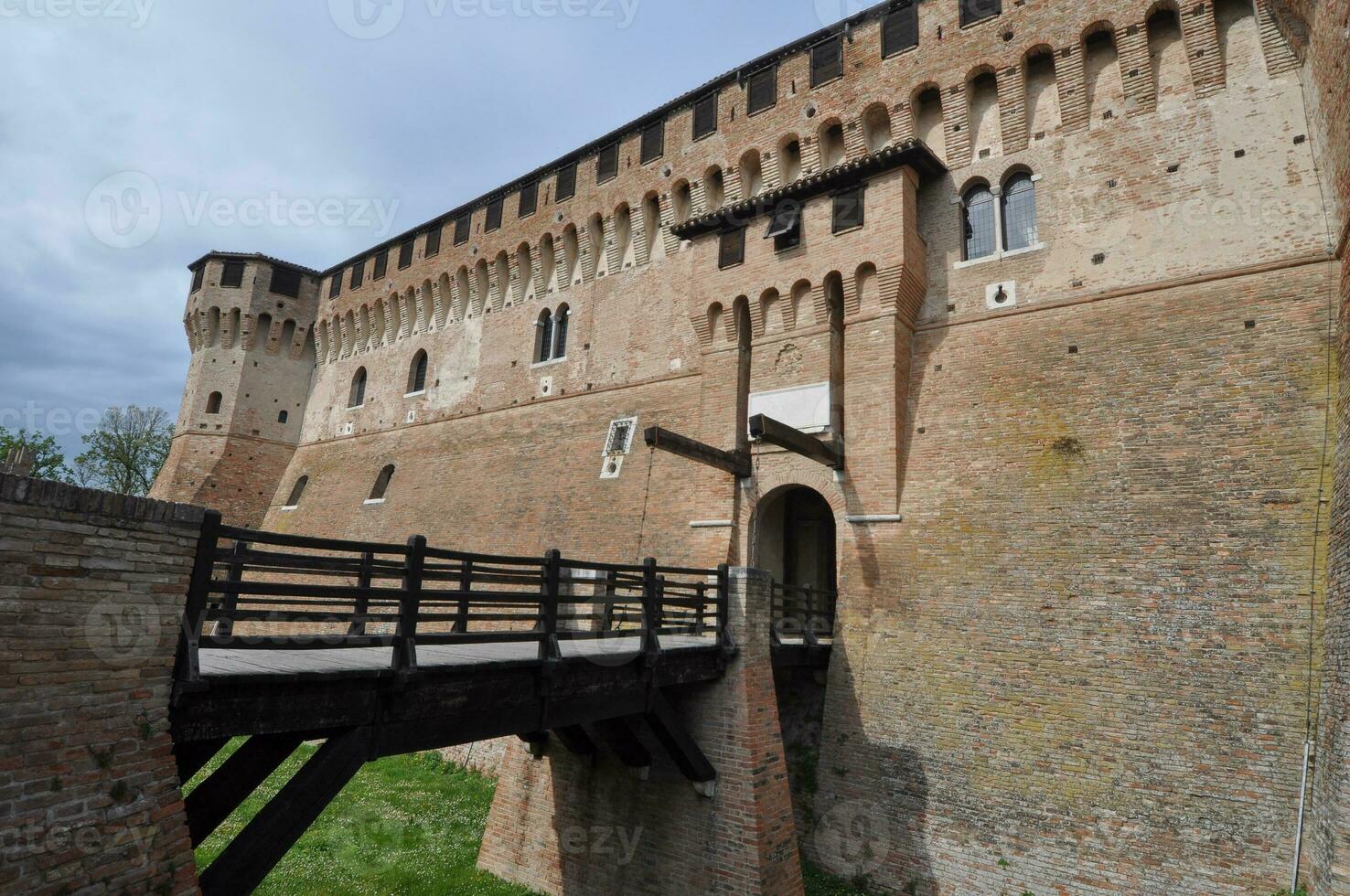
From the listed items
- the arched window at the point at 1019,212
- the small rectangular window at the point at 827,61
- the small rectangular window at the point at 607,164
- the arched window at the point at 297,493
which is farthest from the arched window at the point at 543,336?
the arched window at the point at 1019,212

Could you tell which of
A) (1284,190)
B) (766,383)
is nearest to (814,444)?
(766,383)

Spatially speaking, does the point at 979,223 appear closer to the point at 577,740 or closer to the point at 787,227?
the point at 787,227

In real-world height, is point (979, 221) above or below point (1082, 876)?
above

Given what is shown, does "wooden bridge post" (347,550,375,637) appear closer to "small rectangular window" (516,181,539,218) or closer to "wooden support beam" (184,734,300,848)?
"wooden support beam" (184,734,300,848)

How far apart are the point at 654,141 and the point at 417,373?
435 inches

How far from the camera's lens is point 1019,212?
13.0m

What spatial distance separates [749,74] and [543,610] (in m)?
14.3

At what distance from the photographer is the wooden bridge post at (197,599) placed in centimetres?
431

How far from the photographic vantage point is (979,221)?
1338cm

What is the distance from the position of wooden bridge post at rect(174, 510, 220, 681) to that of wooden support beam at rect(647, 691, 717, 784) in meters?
4.72

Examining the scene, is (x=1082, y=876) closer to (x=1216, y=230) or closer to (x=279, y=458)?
(x=1216, y=230)

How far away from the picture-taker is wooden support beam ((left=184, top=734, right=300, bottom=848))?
15.8ft

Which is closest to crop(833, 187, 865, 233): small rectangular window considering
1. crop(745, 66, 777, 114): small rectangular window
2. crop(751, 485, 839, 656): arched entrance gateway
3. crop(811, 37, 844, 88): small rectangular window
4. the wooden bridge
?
crop(811, 37, 844, 88): small rectangular window

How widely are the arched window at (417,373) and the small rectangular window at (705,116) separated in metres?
11.8
